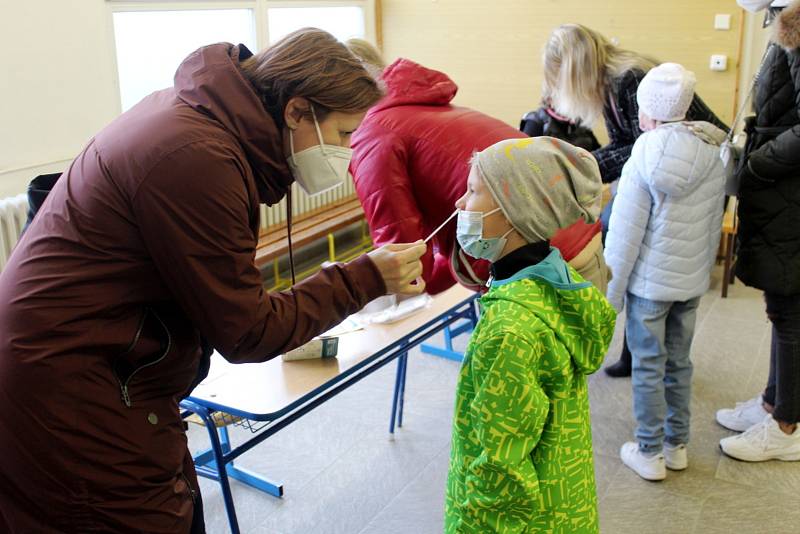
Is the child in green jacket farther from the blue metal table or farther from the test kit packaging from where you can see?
the test kit packaging

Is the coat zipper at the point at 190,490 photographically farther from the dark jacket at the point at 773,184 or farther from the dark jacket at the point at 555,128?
the dark jacket at the point at 555,128

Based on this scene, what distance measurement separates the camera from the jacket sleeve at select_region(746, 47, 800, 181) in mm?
2467

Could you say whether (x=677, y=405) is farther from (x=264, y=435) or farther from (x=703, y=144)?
(x=264, y=435)

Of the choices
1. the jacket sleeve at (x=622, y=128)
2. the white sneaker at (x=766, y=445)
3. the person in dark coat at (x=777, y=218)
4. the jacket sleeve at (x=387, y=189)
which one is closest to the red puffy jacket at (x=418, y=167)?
the jacket sleeve at (x=387, y=189)

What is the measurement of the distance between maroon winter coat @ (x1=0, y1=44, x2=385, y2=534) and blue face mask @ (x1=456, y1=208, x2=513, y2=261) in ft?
1.43

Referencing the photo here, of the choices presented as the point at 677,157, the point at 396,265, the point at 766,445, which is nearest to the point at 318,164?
the point at 396,265

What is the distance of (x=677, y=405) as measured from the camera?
9.25 feet

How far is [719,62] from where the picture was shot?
483cm

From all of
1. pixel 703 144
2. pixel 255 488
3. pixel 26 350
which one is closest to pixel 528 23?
pixel 703 144

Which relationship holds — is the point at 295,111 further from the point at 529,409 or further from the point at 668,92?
the point at 668,92

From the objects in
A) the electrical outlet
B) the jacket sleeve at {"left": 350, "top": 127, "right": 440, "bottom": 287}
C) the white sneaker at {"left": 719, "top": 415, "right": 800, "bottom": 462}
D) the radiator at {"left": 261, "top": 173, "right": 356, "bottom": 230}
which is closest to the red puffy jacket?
the jacket sleeve at {"left": 350, "top": 127, "right": 440, "bottom": 287}

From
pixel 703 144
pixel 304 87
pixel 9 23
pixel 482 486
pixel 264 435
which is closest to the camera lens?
pixel 304 87

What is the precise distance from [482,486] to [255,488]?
4.99ft

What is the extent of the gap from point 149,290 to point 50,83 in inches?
97.6
